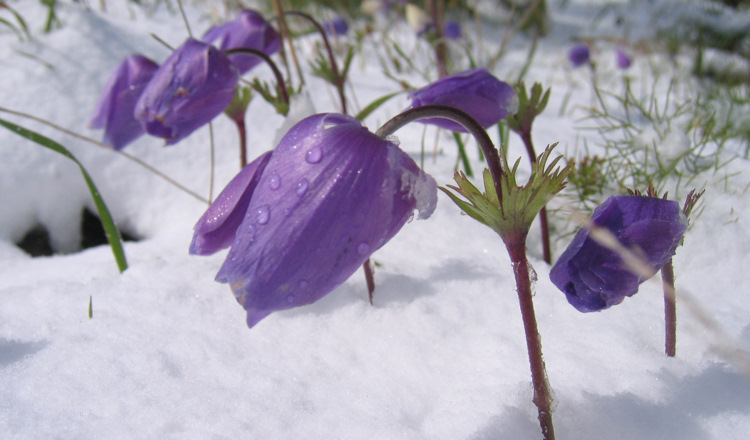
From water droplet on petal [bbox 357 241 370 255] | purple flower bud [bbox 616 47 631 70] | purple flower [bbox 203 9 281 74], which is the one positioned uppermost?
water droplet on petal [bbox 357 241 370 255]

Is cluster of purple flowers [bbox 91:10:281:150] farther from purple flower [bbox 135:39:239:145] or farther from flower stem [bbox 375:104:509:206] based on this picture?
flower stem [bbox 375:104:509:206]

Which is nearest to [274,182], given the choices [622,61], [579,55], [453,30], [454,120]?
[454,120]

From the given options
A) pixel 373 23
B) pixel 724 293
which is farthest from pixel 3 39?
pixel 373 23

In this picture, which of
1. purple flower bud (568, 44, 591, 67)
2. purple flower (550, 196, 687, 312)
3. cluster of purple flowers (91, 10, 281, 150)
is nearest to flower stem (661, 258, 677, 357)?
purple flower (550, 196, 687, 312)

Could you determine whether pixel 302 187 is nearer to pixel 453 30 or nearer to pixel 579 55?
pixel 579 55

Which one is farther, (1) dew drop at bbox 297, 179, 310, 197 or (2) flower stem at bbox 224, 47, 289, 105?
(2) flower stem at bbox 224, 47, 289, 105

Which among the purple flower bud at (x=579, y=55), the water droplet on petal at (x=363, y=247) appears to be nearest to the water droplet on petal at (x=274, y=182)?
the water droplet on petal at (x=363, y=247)
